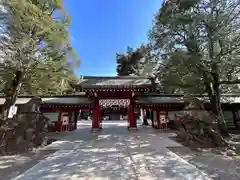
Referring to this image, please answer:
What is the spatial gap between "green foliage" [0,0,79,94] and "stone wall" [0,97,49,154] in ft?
6.27

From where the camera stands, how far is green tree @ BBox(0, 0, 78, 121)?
313 inches

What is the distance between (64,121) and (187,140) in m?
10.4

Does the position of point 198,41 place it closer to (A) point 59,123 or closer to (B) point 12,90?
(B) point 12,90

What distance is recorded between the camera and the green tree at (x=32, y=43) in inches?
313

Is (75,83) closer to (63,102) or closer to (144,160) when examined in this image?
(63,102)

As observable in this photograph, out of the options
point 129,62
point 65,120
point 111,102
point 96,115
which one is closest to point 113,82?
point 111,102

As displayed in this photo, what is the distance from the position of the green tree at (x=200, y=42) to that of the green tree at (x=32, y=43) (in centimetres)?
628

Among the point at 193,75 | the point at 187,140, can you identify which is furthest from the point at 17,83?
the point at 193,75

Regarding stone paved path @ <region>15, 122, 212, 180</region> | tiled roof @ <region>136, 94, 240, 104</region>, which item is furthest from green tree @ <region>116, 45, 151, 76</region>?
stone paved path @ <region>15, 122, 212, 180</region>

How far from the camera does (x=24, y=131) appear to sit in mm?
7844

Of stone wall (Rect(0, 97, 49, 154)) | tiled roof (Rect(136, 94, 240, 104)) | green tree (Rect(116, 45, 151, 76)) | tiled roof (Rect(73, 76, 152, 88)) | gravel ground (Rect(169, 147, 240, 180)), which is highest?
green tree (Rect(116, 45, 151, 76))

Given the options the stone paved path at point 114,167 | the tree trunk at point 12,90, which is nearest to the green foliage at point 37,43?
the tree trunk at point 12,90

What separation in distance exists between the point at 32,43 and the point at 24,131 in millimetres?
4433

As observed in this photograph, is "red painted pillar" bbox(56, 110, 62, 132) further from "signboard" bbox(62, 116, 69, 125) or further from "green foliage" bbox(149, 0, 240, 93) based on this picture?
"green foliage" bbox(149, 0, 240, 93)
